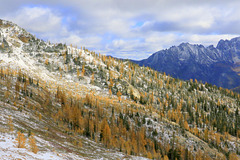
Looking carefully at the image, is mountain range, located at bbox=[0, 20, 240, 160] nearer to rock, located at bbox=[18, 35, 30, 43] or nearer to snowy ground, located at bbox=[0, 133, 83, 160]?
rock, located at bbox=[18, 35, 30, 43]

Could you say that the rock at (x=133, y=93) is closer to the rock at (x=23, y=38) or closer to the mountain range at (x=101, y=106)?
the mountain range at (x=101, y=106)

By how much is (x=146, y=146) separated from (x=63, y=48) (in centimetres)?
13110

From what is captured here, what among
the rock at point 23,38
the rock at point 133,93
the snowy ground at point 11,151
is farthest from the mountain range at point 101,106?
the snowy ground at point 11,151

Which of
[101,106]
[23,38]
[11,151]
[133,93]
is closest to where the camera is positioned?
[11,151]

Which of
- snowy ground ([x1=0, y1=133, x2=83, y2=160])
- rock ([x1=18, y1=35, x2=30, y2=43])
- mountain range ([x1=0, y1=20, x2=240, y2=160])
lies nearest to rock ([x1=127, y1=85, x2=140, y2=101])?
mountain range ([x1=0, y1=20, x2=240, y2=160])

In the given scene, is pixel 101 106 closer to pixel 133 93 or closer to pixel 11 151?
pixel 133 93

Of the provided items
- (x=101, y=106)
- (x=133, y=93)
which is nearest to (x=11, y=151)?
(x=101, y=106)

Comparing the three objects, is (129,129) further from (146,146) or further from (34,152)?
(34,152)

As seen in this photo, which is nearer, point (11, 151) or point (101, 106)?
point (11, 151)

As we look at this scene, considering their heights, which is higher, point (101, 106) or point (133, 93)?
point (133, 93)

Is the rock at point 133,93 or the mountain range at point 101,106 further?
the rock at point 133,93

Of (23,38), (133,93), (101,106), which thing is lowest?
(101,106)

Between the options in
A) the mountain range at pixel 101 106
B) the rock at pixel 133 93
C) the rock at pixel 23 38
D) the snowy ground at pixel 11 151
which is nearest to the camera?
the snowy ground at pixel 11 151

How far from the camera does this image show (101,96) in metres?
133
